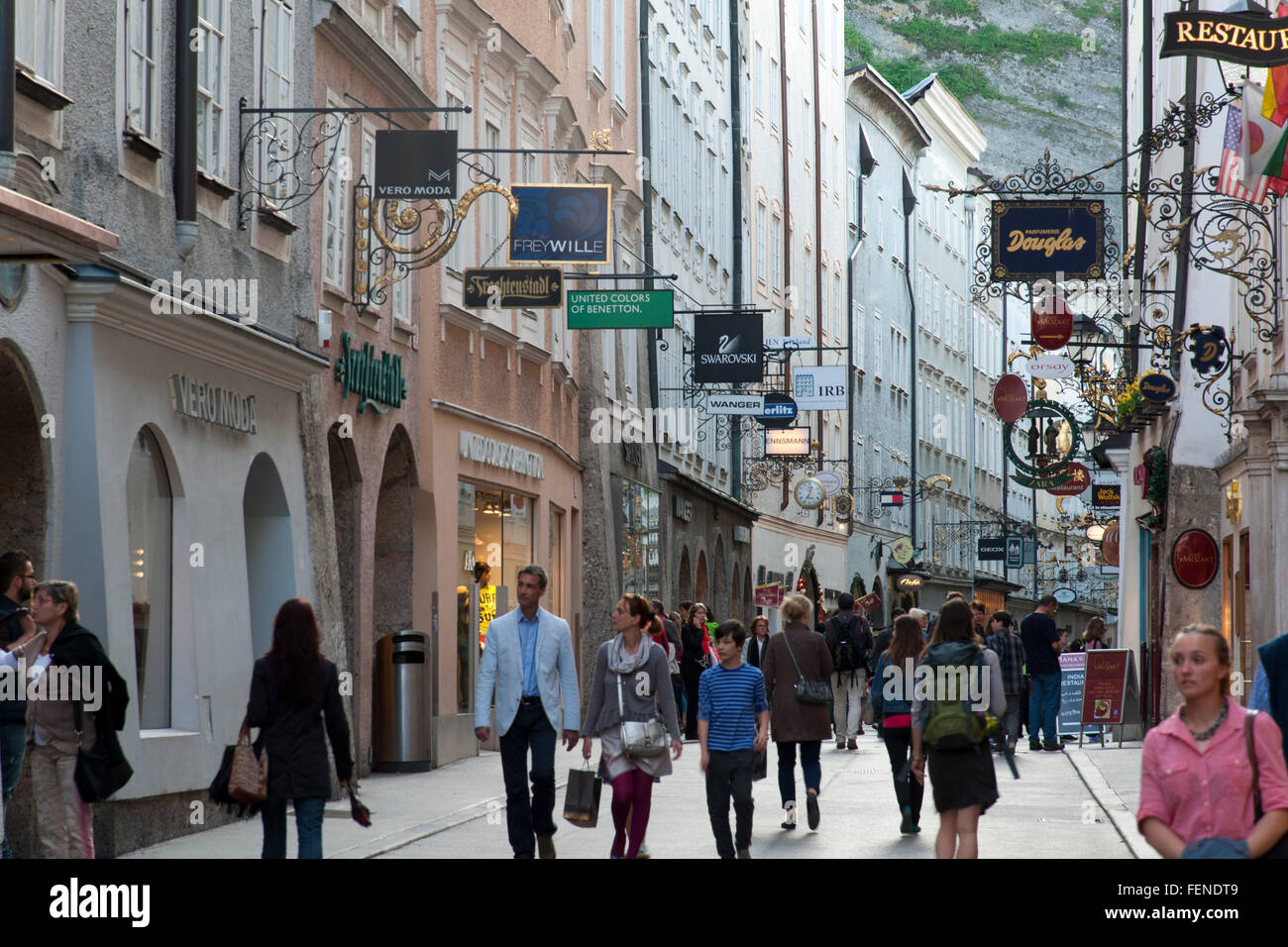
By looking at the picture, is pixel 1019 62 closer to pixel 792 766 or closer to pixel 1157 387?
pixel 1157 387

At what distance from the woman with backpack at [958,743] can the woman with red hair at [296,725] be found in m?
3.37

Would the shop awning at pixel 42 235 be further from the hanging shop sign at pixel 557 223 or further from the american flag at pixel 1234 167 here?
the american flag at pixel 1234 167

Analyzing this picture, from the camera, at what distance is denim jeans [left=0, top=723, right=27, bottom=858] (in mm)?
10805

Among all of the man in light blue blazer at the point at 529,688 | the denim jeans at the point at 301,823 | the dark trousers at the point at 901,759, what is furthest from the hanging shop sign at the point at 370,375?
the denim jeans at the point at 301,823

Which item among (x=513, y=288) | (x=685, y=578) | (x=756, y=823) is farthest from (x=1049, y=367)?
(x=756, y=823)

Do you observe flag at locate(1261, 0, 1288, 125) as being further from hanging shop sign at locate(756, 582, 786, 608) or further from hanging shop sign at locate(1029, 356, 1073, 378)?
hanging shop sign at locate(756, 582, 786, 608)

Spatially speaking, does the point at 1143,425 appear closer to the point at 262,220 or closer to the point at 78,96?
the point at 262,220

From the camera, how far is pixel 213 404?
16.1 metres

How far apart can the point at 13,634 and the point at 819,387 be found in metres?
30.7

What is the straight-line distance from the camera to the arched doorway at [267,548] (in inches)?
698

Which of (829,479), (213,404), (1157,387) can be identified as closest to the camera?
(213,404)

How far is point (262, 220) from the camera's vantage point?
17.4 meters
